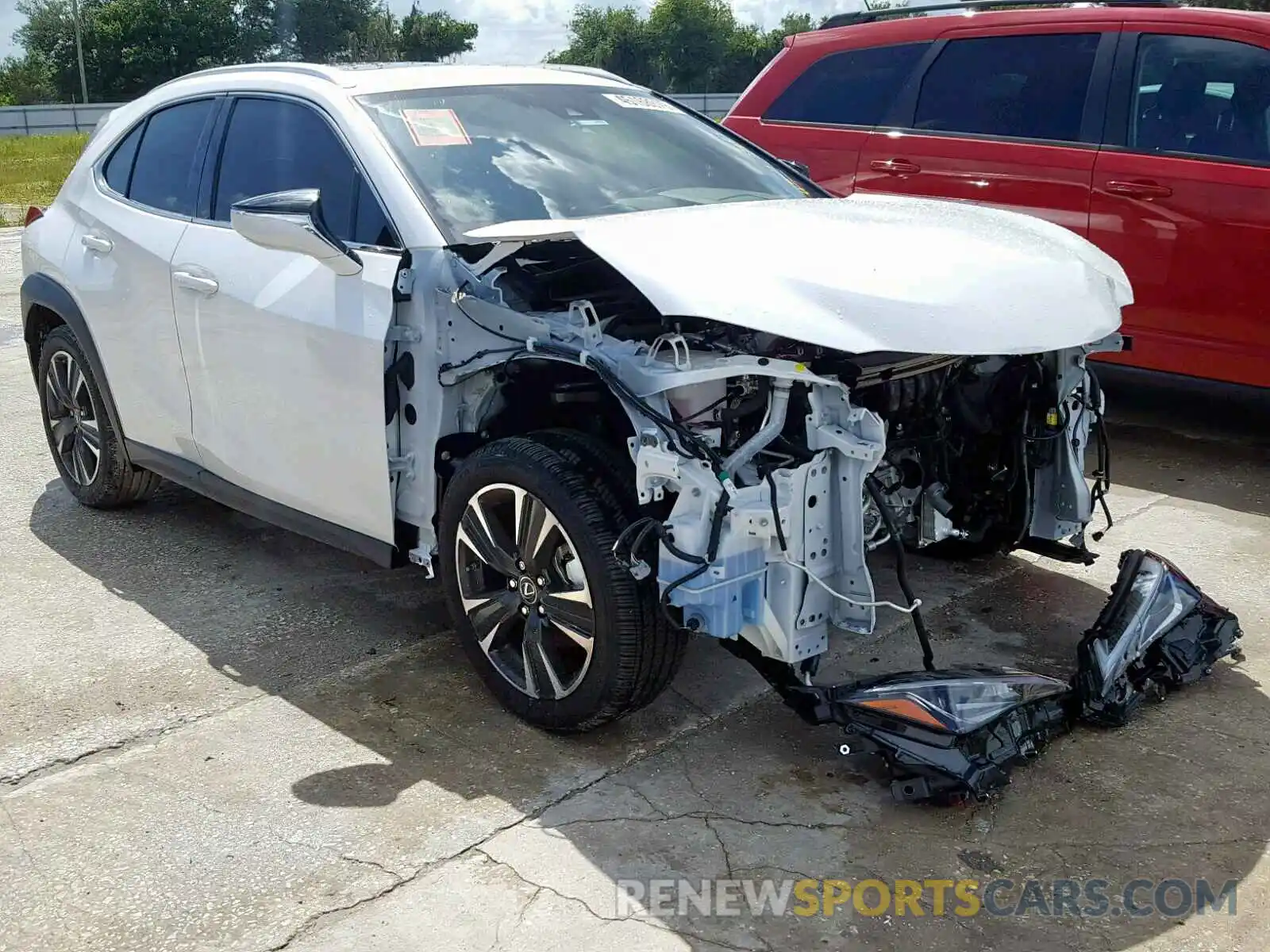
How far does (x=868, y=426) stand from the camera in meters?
3.16

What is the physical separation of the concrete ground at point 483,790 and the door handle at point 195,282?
3.71 ft

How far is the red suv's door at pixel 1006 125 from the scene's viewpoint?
589 cm

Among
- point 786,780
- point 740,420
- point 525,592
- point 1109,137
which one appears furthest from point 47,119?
point 786,780

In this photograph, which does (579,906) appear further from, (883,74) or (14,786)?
(883,74)

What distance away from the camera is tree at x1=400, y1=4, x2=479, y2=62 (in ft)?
328

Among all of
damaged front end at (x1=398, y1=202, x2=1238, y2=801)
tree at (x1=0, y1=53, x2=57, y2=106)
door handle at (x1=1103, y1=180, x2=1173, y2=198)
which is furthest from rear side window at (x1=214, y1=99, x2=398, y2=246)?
tree at (x1=0, y1=53, x2=57, y2=106)

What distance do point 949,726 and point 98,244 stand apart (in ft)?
12.0

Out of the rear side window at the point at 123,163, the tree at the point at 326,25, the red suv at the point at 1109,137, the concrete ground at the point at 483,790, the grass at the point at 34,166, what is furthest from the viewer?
the tree at the point at 326,25

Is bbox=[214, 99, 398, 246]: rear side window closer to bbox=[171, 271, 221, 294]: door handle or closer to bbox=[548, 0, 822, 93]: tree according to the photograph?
bbox=[171, 271, 221, 294]: door handle

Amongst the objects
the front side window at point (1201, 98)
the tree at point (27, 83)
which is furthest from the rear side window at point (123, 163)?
the tree at point (27, 83)

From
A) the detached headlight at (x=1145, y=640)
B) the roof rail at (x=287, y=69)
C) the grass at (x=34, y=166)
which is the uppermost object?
the roof rail at (x=287, y=69)

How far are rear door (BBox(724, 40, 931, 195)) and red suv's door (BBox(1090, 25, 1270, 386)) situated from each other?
3.92 ft

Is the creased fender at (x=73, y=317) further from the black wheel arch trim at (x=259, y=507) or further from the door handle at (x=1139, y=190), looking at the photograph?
the door handle at (x=1139, y=190)

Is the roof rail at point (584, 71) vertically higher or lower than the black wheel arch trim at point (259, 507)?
higher
